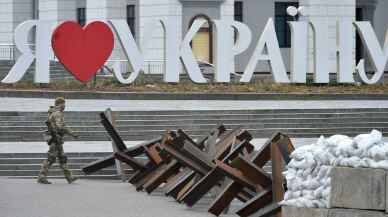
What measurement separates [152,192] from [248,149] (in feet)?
6.63

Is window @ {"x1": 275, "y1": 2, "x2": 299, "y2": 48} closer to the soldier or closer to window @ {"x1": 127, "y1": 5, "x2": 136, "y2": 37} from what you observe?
window @ {"x1": 127, "y1": 5, "x2": 136, "y2": 37}

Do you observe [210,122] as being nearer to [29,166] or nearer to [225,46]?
[29,166]

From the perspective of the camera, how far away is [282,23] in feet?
169

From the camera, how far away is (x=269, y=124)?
88.0 feet

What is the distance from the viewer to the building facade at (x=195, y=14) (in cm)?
4462

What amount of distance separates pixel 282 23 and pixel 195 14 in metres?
6.98

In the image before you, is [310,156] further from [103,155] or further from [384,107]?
[384,107]

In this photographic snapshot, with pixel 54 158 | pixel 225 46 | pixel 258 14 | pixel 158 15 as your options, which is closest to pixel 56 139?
pixel 54 158

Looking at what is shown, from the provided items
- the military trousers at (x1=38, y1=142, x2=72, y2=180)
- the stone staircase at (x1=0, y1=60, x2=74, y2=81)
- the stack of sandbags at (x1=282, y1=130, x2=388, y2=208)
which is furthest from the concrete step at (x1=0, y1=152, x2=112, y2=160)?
the stone staircase at (x1=0, y1=60, x2=74, y2=81)

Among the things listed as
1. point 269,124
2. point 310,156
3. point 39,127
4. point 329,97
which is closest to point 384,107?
point 329,97

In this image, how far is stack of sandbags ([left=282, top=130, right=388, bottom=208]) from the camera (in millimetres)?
8672

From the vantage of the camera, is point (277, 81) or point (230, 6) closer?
point (277, 81)

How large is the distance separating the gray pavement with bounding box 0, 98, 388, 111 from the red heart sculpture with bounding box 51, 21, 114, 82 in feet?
6.57

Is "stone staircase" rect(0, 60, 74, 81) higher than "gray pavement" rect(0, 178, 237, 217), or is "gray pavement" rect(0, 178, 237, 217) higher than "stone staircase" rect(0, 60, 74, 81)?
"stone staircase" rect(0, 60, 74, 81)
